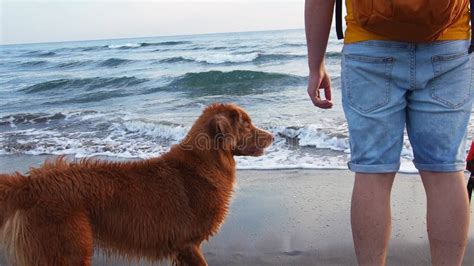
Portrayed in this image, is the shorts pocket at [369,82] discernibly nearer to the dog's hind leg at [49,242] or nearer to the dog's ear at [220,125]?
the dog's ear at [220,125]

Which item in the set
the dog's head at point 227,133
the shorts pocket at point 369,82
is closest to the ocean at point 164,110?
the dog's head at point 227,133

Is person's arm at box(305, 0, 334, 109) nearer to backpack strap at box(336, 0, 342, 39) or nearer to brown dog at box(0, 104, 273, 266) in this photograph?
backpack strap at box(336, 0, 342, 39)

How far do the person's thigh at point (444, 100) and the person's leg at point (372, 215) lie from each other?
9.8 inches

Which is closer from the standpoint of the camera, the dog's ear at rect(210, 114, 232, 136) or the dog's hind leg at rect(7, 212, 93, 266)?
the dog's hind leg at rect(7, 212, 93, 266)

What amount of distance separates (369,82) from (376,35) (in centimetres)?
21

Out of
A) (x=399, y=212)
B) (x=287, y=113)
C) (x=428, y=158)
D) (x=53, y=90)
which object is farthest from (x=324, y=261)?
(x=53, y=90)

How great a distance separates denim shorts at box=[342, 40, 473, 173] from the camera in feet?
6.52

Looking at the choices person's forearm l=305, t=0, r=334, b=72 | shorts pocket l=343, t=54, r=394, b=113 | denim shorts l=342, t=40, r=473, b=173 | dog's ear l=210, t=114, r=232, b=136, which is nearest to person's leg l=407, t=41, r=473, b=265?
denim shorts l=342, t=40, r=473, b=173

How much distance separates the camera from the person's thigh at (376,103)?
201 cm

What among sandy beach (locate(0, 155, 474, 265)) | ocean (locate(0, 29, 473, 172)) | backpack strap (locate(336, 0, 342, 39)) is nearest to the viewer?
backpack strap (locate(336, 0, 342, 39))

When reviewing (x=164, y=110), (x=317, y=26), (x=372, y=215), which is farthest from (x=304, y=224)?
(x=164, y=110)

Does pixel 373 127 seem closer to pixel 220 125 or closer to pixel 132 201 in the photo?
pixel 220 125

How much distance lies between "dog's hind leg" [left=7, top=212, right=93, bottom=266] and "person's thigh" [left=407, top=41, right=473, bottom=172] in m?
2.00

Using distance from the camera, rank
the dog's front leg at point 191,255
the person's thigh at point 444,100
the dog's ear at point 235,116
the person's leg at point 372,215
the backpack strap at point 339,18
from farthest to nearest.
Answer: the dog's ear at point 235,116, the dog's front leg at point 191,255, the backpack strap at point 339,18, the person's leg at point 372,215, the person's thigh at point 444,100
